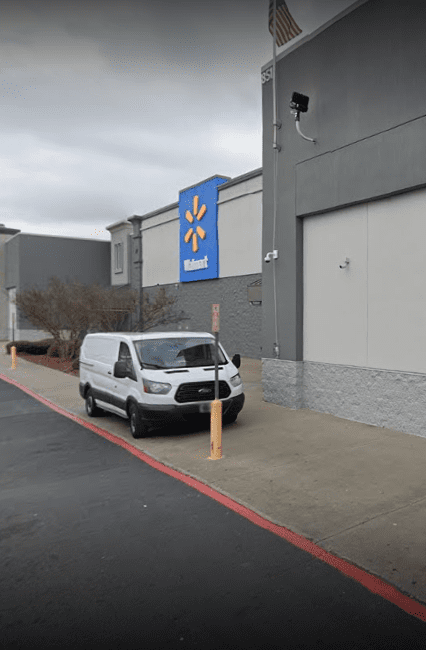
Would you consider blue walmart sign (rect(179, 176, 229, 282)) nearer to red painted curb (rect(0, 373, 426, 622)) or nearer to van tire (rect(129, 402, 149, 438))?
van tire (rect(129, 402, 149, 438))

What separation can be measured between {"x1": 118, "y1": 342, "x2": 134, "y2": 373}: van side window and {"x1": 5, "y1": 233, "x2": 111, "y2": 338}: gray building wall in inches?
1142

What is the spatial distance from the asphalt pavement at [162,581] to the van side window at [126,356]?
3.16m

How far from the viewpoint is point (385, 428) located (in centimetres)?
966

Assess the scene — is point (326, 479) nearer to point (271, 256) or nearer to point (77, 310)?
point (271, 256)

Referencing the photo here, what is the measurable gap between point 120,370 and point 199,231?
669 inches

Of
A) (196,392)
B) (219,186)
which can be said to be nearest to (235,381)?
(196,392)

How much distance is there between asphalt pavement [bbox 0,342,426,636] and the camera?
4.66 m

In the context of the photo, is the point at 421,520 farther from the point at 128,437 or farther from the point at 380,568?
the point at 128,437

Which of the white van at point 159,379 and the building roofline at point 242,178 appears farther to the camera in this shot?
the building roofline at point 242,178

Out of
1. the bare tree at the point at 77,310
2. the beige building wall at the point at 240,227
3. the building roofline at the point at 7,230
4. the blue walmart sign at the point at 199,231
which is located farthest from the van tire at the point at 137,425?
the building roofline at the point at 7,230

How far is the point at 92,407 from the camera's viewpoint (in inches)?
448

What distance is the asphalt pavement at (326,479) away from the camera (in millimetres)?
4664

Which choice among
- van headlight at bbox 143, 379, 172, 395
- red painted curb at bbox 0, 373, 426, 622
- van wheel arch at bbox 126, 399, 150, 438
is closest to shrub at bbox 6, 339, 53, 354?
van wheel arch at bbox 126, 399, 150, 438

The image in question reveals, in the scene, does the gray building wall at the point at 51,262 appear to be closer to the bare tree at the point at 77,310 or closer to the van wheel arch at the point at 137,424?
the bare tree at the point at 77,310
